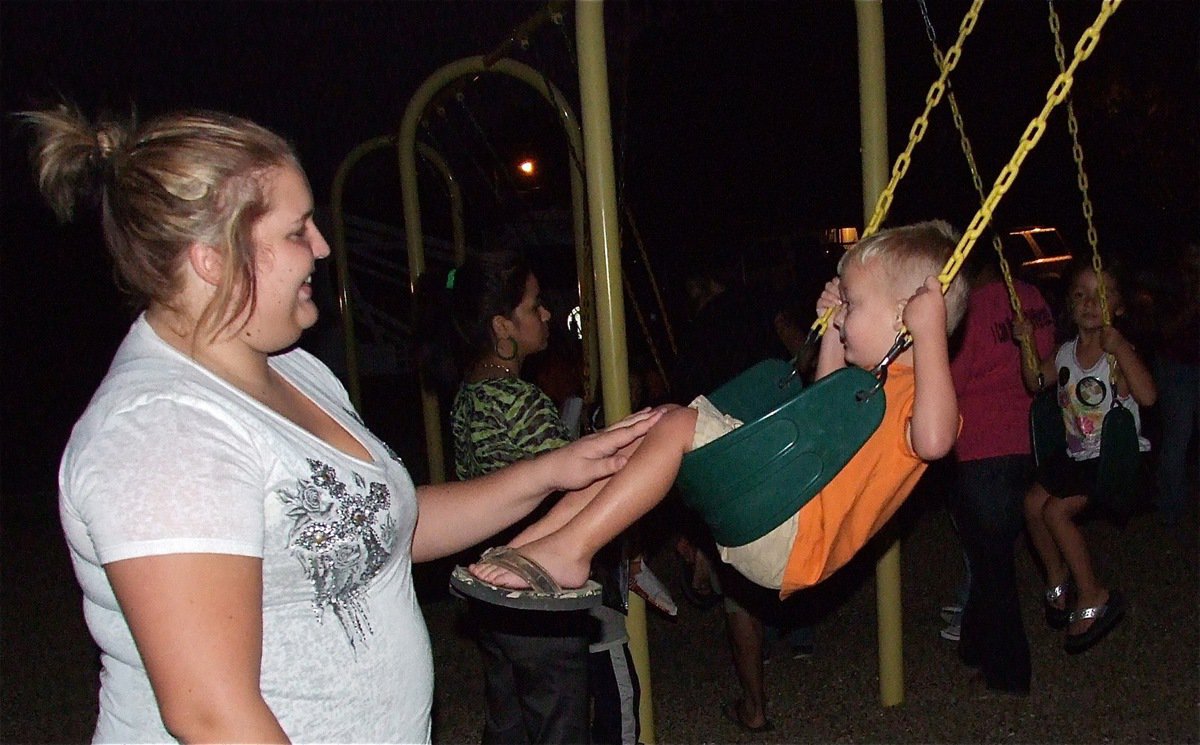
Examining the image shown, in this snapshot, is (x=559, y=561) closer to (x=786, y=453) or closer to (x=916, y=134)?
(x=786, y=453)

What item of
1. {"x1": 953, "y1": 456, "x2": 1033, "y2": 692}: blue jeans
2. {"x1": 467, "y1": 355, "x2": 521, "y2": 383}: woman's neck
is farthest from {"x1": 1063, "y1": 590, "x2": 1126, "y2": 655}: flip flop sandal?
{"x1": 467, "y1": 355, "x2": 521, "y2": 383}: woman's neck

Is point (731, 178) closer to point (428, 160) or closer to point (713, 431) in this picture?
point (428, 160)

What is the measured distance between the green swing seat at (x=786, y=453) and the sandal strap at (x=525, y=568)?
14.9 inches

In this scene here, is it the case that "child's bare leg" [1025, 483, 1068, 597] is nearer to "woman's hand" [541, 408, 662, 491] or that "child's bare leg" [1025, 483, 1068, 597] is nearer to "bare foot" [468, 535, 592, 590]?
"woman's hand" [541, 408, 662, 491]

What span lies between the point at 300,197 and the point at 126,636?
0.65m

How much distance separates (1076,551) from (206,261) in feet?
13.8

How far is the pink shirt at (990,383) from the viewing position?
167 inches

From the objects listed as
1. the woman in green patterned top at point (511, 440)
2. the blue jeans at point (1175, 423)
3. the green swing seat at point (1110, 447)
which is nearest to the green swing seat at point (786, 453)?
the woman in green patterned top at point (511, 440)

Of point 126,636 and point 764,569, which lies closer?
point 126,636

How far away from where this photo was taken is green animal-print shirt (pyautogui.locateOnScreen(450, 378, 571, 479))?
→ 323 centimetres

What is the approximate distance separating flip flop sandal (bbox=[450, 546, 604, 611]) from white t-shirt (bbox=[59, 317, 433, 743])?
1.45 feet

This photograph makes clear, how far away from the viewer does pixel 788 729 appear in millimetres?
4254

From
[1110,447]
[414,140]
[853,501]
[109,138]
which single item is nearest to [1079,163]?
[1110,447]

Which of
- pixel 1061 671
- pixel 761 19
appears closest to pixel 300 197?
pixel 1061 671
